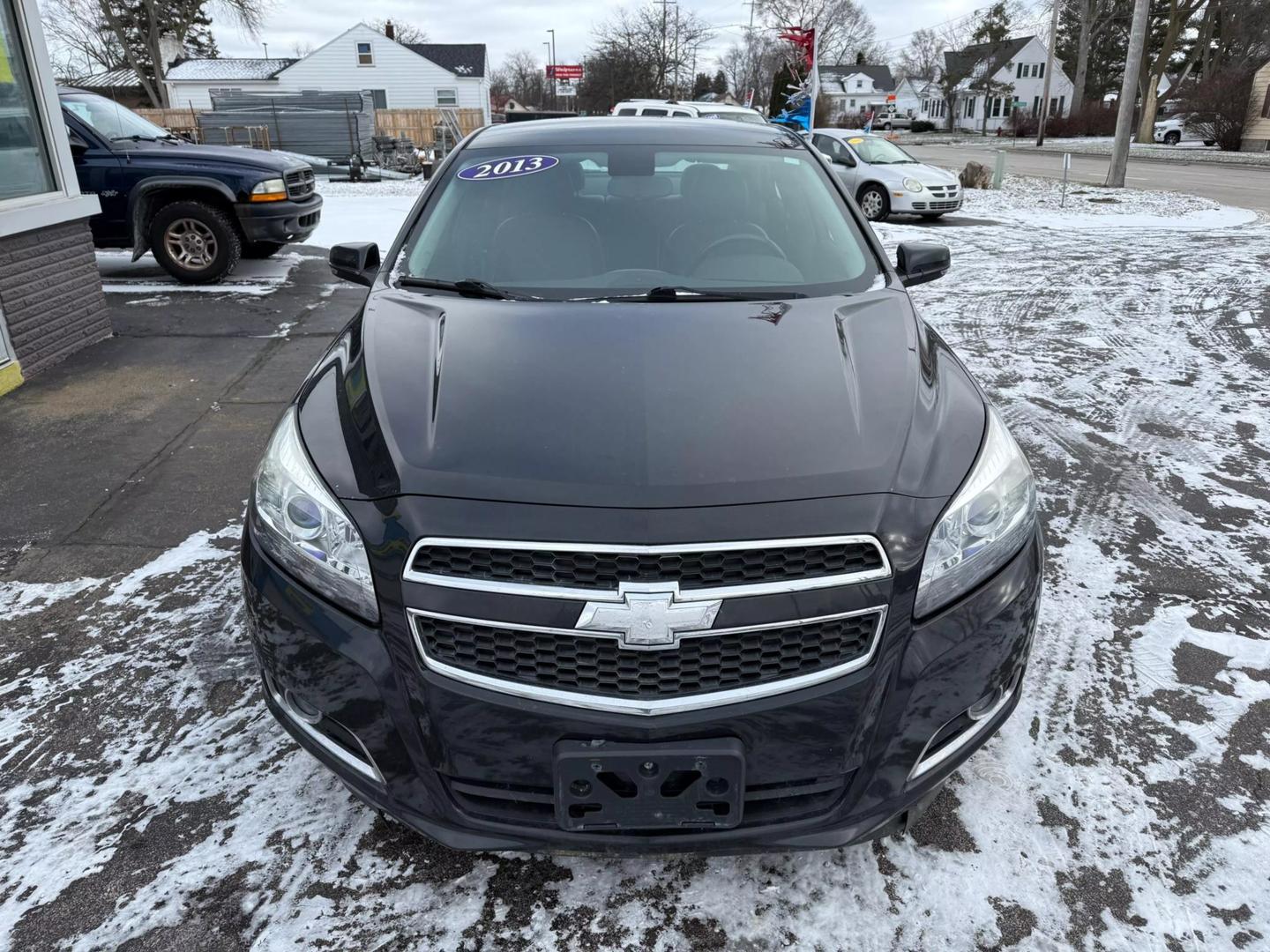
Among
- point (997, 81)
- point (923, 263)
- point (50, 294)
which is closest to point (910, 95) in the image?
point (997, 81)

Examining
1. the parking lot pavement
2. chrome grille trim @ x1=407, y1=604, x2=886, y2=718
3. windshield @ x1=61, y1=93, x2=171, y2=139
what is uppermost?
windshield @ x1=61, y1=93, x2=171, y2=139

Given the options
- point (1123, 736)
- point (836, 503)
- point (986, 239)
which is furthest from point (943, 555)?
point (986, 239)

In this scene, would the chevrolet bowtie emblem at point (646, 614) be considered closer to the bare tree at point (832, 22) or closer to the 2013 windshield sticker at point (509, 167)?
the 2013 windshield sticker at point (509, 167)

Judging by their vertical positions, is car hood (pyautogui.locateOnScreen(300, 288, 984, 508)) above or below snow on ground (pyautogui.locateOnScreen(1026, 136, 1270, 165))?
above

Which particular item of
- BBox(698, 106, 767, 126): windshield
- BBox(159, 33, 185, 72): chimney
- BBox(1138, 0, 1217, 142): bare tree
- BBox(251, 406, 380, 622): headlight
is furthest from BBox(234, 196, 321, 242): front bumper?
BBox(159, 33, 185, 72): chimney

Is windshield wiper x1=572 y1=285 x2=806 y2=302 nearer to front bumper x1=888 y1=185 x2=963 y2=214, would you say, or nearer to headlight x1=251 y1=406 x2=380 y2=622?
headlight x1=251 y1=406 x2=380 y2=622

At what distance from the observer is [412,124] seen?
109 feet

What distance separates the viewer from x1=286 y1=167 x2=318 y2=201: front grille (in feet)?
29.4

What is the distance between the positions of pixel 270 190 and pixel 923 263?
7230 millimetres

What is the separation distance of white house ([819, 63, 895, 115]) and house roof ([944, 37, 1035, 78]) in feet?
61.6

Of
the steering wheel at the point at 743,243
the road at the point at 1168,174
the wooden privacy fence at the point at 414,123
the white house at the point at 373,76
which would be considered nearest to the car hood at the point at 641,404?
the steering wheel at the point at 743,243

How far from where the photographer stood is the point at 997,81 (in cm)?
7762

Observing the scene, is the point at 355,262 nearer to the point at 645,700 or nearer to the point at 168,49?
the point at 645,700

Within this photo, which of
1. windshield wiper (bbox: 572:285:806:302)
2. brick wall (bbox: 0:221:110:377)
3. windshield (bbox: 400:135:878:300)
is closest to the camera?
windshield wiper (bbox: 572:285:806:302)
